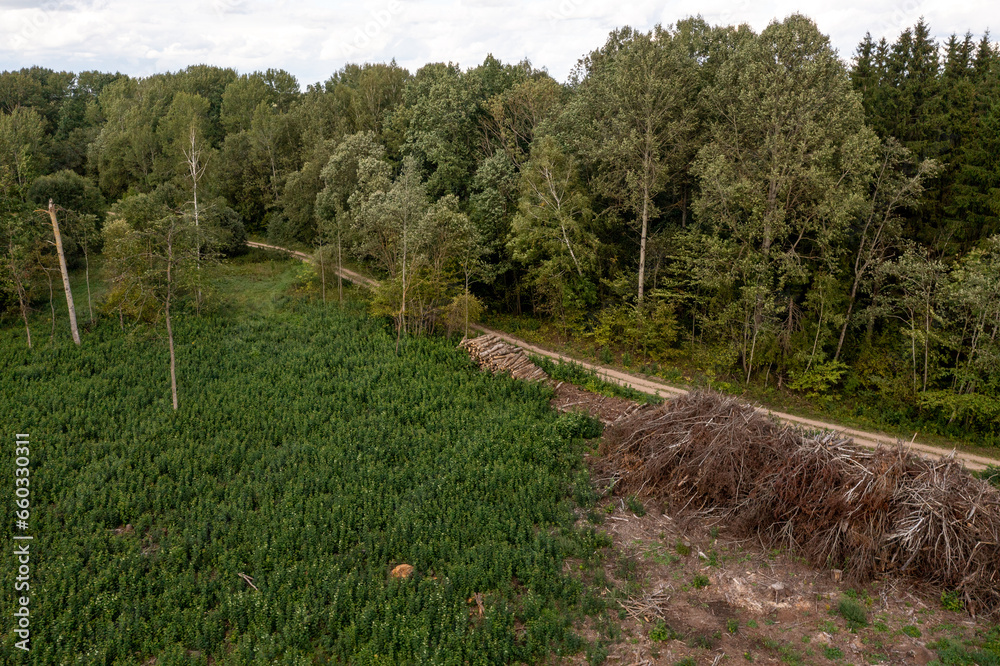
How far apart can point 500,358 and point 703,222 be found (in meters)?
12.2

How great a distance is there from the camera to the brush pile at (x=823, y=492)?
13695mm

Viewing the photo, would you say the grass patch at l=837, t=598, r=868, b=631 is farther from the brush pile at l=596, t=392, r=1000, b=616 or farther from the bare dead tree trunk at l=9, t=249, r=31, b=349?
the bare dead tree trunk at l=9, t=249, r=31, b=349

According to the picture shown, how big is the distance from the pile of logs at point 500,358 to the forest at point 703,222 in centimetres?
239

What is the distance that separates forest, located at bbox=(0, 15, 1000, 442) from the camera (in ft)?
78.6

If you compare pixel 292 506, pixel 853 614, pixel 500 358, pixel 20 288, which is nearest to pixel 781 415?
pixel 500 358

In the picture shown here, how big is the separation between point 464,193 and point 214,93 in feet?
193

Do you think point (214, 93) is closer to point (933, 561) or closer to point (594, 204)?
point (594, 204)

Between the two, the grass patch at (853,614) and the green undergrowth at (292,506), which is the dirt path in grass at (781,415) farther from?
the grass patch at (853,614)

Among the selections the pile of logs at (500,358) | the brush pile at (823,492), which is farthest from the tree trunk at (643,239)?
the brush pile at (823,492)

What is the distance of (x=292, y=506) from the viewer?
16672 millimetres

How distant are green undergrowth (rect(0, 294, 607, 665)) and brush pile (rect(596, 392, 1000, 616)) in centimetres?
300

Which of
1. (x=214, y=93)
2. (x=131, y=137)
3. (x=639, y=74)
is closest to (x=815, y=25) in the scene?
(x=639, y=74)

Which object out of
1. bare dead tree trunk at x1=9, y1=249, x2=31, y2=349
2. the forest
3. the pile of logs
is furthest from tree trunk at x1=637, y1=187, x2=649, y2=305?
bare dead tree trunk at x1=9, y1=249, x2=31, y2=349

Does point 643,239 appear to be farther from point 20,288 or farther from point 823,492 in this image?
point 20,288
